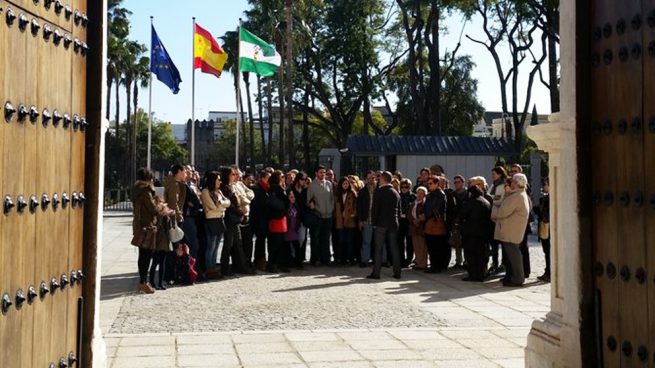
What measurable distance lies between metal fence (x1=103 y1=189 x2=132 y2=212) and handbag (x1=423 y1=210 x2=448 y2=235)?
89.9 feet

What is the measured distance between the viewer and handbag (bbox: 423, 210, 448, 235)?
1294 centimetres

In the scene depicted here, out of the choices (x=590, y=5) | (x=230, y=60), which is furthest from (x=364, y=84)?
(x=590, y=5)

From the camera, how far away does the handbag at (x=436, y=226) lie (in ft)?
42.4

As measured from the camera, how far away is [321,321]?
8430 mm

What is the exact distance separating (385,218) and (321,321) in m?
3.93

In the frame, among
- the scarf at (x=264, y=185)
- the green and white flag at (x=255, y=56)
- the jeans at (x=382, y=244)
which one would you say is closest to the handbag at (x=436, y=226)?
the jeans at (x=382, y=244)

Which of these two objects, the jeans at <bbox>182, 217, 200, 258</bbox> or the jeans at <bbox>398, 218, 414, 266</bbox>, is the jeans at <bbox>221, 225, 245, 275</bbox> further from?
the jeans at <bbox>398, 218, 414, 266</bbox>

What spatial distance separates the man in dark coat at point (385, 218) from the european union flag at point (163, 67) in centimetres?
805

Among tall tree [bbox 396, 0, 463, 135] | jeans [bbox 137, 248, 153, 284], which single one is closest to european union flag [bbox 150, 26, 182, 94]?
jeans [bbox 137, 248, 153, 284]

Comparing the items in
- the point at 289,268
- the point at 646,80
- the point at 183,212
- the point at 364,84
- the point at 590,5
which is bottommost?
the point at 289,268

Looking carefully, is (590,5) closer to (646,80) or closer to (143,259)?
(646,80)

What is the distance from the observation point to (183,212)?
1136 centimetres

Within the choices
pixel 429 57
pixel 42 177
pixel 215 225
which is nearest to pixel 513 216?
pixel 215 225

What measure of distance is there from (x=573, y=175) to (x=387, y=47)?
41.7 meters
